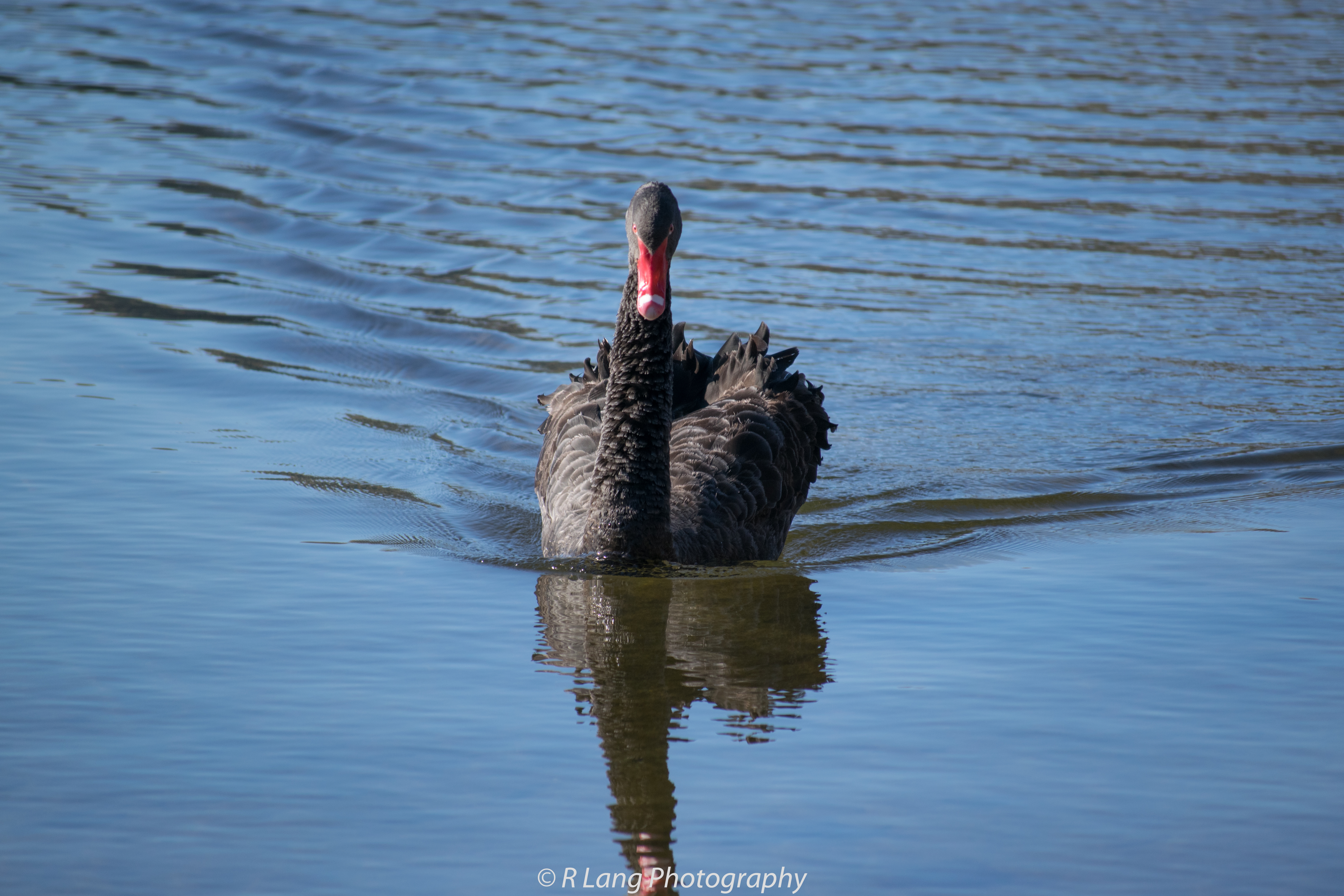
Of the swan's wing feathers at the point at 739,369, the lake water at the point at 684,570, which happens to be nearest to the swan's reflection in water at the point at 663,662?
the lake water at the point at 684,570

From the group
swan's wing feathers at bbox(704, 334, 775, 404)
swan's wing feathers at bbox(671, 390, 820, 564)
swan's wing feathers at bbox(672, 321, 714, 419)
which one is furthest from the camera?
swan's wing feathers at bbox(672, 321, 714, 419)

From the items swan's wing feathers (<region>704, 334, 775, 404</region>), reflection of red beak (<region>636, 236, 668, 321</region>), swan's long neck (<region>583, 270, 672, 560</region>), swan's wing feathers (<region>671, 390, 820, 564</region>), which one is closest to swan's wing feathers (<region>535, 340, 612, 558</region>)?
swan's long neck (<region>583, 270, 672, 560</region>)

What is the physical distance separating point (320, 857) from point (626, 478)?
9.37 feet

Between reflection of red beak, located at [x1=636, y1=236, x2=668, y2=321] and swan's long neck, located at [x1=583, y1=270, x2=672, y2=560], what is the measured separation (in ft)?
0.86

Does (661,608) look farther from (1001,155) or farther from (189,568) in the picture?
(1001,155)

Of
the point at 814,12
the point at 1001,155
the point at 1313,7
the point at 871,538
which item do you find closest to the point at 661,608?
the point at 871,538

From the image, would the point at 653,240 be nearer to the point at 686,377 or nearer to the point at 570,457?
the point at 570,457

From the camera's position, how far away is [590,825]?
4.64 metres

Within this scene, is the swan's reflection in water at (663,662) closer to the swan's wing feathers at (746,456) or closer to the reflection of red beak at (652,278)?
the swan's wing feathers at (746,456)

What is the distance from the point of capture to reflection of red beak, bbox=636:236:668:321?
6.50 meters

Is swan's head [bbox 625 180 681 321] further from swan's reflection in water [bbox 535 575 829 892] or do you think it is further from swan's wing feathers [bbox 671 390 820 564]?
swan's reflection in water [bbox 535 575 829 892]

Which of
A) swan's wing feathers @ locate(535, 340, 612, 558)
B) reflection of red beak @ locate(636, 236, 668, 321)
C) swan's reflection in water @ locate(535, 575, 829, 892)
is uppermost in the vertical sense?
reflection of red beak @ locate(636, 236, 668, 321)

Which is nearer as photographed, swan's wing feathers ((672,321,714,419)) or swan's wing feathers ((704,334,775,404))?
swan's wing feathers ((704,334,775,404))

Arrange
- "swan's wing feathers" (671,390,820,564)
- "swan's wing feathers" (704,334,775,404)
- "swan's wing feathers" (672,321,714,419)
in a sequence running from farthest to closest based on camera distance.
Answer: "swan's wing feathers" (672,321,714,419), "swan's wing feathers" (704,334,775,404), "swan's wing feathers" (671,390,820,564)
